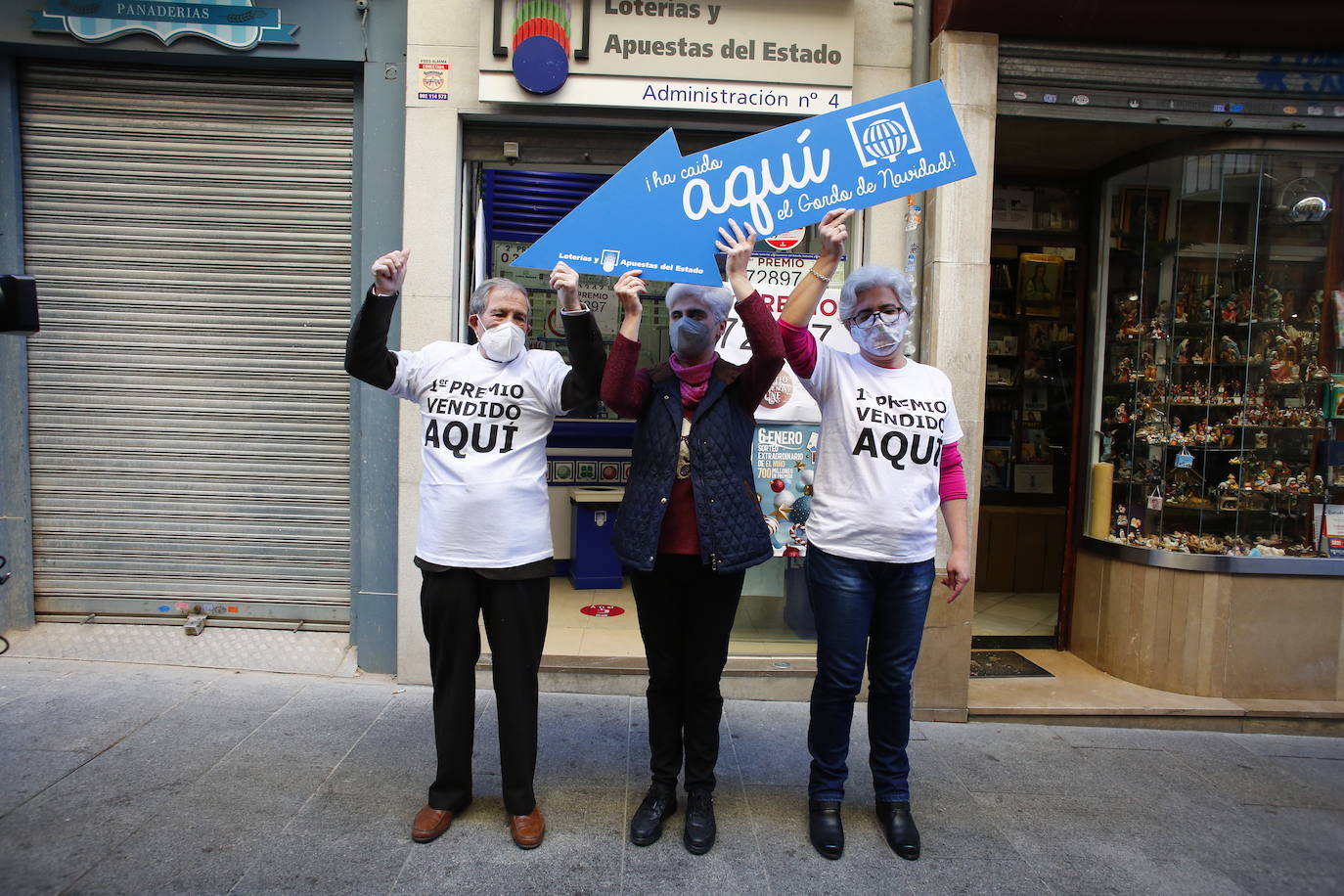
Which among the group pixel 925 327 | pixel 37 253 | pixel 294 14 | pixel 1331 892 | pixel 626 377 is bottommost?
pixel 1331 892

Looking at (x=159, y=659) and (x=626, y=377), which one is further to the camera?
(x=159, y=659)

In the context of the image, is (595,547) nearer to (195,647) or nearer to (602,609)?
(602,609)

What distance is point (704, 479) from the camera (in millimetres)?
2977

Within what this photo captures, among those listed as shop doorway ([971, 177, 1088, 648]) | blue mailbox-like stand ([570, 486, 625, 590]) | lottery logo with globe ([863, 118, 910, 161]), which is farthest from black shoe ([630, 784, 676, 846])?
shop doorway ([971, 177, 1088, 648])

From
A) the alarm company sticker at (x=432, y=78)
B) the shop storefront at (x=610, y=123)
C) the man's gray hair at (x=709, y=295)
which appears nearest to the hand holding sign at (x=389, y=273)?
the man's gray hair at (x=709, y=295)

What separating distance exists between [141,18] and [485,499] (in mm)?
3641

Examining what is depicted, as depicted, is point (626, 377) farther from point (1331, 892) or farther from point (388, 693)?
point (1331, 892)

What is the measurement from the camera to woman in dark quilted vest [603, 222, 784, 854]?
9.62 ft

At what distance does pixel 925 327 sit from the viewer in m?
4.50

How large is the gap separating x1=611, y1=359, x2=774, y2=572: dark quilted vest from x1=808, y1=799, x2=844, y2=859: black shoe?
1000mm

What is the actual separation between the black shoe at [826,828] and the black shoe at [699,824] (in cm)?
37

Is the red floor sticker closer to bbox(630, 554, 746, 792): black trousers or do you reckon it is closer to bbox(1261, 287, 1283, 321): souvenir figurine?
bbox(630, 554, 746, 792): black trousers

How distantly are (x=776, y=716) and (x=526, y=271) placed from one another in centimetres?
375

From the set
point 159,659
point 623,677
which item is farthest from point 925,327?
point 159,659
